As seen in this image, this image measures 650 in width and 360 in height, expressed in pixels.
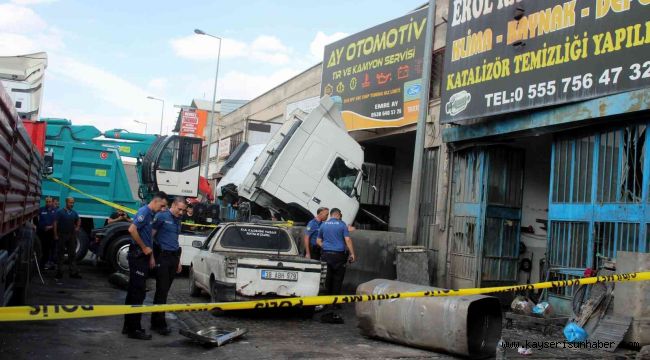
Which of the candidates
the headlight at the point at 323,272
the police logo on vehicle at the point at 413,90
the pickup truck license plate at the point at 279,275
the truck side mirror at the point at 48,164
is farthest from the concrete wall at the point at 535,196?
the truck side mirror at the point at 48,164

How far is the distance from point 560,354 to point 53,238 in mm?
10283

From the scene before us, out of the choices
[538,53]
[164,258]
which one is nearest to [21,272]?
[164,258]

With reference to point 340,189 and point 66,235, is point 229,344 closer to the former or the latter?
point 66,235

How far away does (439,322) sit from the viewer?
7078 mm

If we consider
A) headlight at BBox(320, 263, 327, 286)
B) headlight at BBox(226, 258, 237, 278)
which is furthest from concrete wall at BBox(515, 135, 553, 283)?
headlight at BBox(226, 258, 237, 278)

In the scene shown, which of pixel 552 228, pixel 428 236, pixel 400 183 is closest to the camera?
pixel 552 228

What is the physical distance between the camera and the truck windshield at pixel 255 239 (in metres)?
10.2

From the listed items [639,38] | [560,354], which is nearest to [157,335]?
[560,354]

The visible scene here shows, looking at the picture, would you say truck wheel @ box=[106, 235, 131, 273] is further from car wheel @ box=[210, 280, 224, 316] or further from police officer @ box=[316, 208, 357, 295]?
police officer @ box=[316, 208, 357, 295]

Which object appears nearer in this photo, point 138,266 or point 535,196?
point 138,266

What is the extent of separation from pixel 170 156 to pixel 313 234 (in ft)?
15.7

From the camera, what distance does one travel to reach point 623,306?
7531mm

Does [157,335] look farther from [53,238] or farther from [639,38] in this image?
[639,38]

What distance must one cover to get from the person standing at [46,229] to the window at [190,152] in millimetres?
3142
